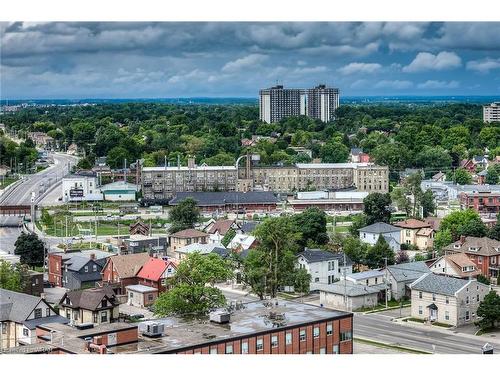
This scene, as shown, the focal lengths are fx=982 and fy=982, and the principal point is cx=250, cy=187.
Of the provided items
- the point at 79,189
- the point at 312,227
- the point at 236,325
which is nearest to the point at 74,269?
the point at 312,227

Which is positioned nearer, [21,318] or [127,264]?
[21,318]

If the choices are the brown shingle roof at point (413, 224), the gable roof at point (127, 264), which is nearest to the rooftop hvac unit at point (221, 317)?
the gable roof at point (127, 264)

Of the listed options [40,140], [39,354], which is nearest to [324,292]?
[39,354]

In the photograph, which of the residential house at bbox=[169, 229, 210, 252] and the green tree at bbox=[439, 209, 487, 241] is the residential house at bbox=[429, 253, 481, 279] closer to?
the green tree at bbox=[439, 209, 487, 241]

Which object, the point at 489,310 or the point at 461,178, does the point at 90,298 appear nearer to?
the point at 489,310

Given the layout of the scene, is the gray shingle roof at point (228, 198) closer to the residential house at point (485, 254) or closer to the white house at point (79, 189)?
the white house at point (79, 189)
